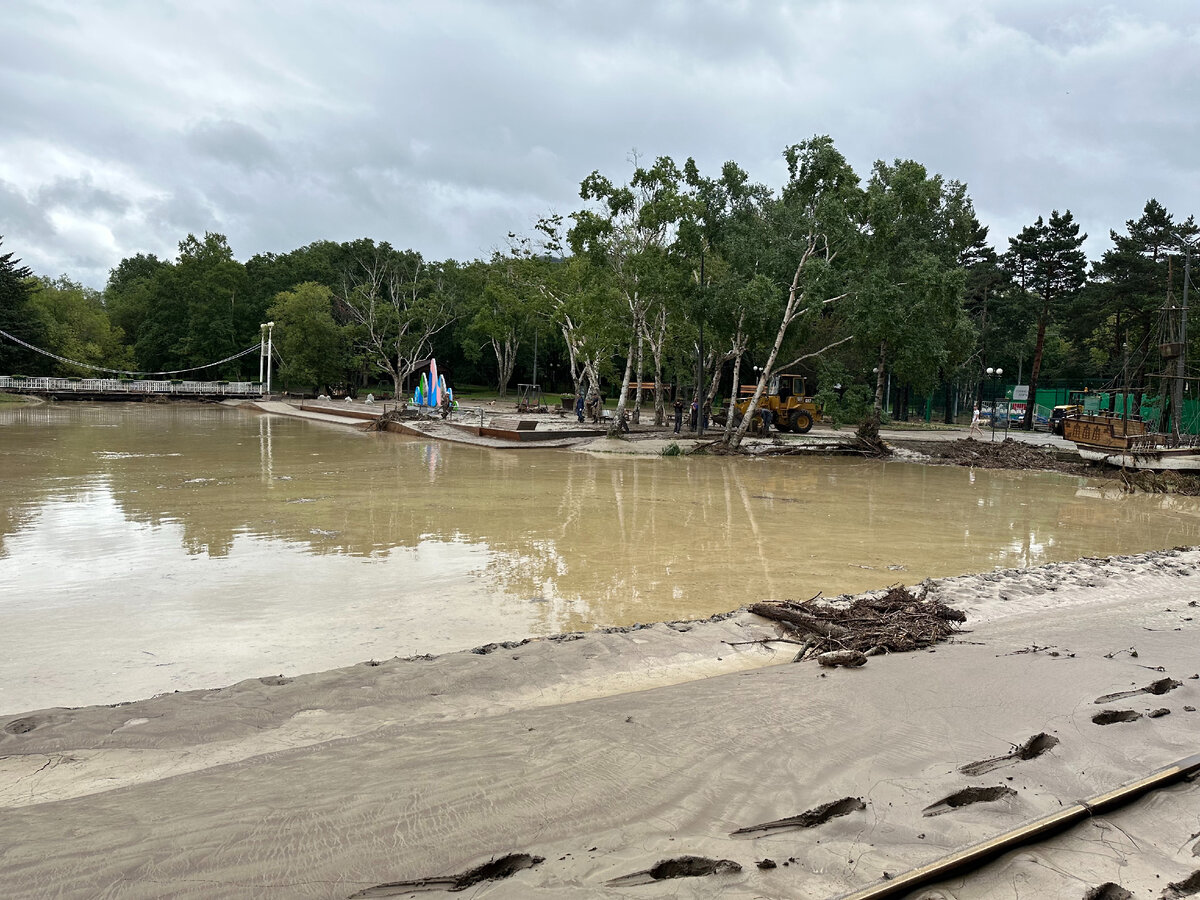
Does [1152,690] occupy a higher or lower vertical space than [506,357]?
lower

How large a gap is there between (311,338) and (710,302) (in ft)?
136

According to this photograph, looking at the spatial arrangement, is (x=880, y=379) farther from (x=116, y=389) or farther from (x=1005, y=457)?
(x=116, y=389)

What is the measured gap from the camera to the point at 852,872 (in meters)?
2.91

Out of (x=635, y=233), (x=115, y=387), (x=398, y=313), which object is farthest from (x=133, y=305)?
(x=635, y=233)

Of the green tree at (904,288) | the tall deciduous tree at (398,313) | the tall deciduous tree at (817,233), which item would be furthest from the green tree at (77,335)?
the green tree at (904,288)

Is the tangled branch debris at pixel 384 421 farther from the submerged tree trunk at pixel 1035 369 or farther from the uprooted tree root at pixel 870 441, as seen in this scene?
the submerged tree trunk at pixel 1035 369

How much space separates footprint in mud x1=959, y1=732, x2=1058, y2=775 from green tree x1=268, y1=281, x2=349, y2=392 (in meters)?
57.7

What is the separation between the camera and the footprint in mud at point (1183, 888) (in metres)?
2.82

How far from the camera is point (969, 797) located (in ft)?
11.4

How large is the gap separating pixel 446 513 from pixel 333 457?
1040 centimetres

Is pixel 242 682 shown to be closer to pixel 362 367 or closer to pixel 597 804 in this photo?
pixel 597 804

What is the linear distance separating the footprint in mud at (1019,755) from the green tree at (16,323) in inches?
2641

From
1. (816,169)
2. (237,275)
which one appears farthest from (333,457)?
(237,275)

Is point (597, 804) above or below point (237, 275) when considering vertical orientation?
below
